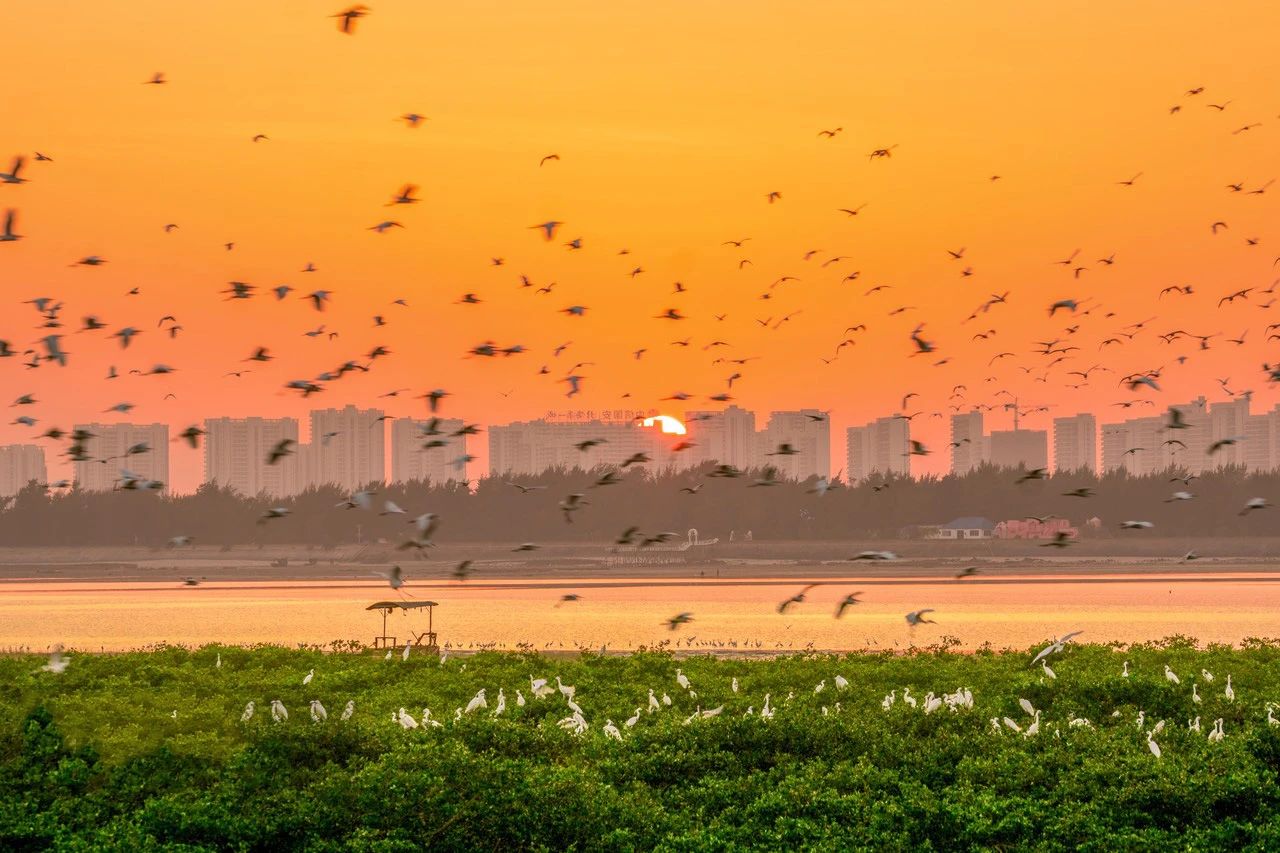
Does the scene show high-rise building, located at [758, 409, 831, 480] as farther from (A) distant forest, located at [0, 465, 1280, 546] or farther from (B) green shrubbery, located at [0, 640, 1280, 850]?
(B) green shrubbery, located at [0, 640, 1280, 850]

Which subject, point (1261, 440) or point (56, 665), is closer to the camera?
point (56, 665)

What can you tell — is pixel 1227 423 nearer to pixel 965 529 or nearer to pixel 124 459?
pixel 965 529

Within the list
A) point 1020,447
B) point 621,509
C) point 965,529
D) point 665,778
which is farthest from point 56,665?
point 1020,447

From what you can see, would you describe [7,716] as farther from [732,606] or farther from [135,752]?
[732,606]

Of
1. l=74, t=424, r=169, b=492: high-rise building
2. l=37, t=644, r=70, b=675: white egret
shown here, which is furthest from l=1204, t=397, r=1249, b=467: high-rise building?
l=37, t=644, r=70, b=675: white egret

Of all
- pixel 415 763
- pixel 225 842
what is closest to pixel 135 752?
pixel 225 842
